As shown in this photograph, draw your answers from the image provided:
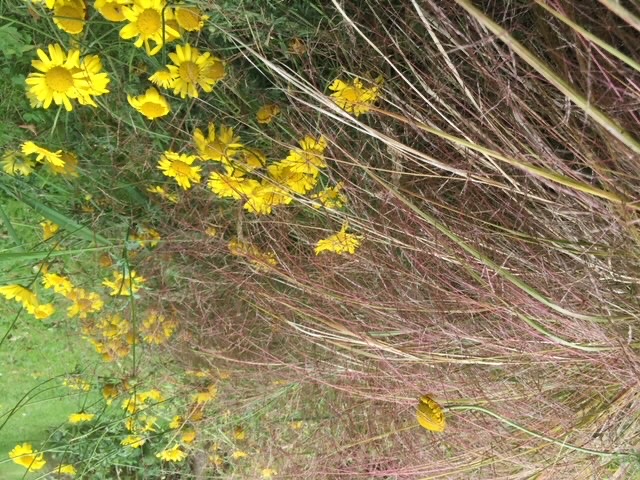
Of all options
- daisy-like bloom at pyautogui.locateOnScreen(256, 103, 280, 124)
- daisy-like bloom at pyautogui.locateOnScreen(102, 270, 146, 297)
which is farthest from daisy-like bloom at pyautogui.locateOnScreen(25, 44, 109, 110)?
daisy-like bloom at pyautogui.locateOnScreen(102, 270, 146, 297)

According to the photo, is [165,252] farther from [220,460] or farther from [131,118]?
[220,460]

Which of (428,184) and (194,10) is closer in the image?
(194,10)

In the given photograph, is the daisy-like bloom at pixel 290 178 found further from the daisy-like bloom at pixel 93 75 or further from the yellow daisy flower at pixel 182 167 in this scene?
A: the daisy-like bloom at pixel 93 75

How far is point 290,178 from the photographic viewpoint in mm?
1322

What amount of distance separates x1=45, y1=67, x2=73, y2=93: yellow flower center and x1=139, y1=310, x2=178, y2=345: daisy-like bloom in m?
0.99

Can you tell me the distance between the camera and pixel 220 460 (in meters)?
2.30

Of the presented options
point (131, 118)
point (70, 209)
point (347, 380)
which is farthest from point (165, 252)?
point (347, 380)

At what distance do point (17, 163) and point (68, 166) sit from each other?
14 centimetres

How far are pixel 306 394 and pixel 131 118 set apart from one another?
1133mm

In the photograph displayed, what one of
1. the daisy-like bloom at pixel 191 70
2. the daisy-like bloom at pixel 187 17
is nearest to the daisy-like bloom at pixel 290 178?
the daisy-like bloom at pixel 191 70

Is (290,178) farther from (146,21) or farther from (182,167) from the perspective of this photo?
(146,21)

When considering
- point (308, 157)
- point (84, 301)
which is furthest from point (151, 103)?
point (84, 301)

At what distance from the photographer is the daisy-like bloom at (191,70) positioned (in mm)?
1159

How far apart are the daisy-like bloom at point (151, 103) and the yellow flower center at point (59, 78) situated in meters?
0.12
